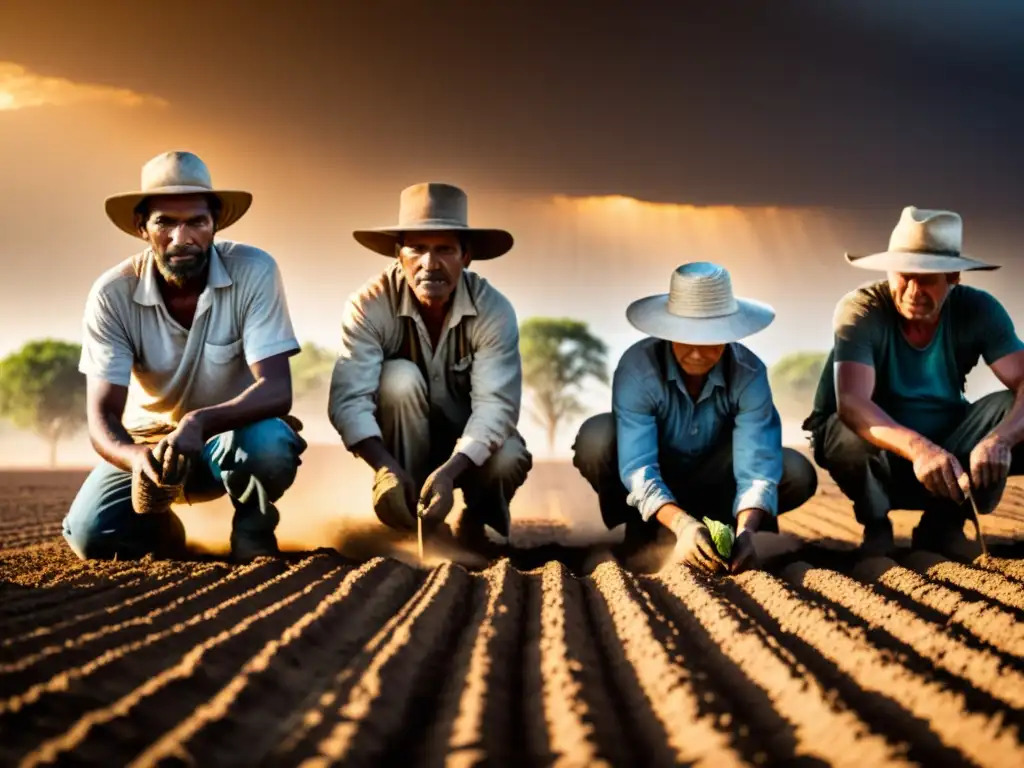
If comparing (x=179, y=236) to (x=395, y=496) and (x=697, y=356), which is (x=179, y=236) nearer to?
(x=395, y=496)

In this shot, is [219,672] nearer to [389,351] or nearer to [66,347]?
[389,351]

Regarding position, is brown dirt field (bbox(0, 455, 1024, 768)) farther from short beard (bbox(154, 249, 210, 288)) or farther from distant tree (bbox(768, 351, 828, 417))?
distant tree (bbox(768, 351, 828, 417))

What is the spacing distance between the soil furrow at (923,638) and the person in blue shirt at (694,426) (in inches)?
16.7

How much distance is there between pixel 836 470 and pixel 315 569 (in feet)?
7.02

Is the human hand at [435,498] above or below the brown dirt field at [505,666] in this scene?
above

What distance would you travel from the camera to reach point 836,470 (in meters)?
3.75

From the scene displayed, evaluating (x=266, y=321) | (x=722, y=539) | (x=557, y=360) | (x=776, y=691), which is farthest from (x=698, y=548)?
(x=557, y=360)

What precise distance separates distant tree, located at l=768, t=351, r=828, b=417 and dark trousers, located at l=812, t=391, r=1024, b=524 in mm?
18829

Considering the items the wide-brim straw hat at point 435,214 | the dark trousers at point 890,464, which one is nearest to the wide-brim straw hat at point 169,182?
the wide-brim straw hat at point 435,214

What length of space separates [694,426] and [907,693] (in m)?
1.96

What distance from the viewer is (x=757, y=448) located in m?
3.27

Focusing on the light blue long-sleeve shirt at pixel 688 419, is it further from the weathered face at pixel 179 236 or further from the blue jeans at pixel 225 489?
the weathered face at pixel 179 236

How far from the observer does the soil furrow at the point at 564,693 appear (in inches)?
53.5

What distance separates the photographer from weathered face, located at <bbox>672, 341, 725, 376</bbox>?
326 centimetres
